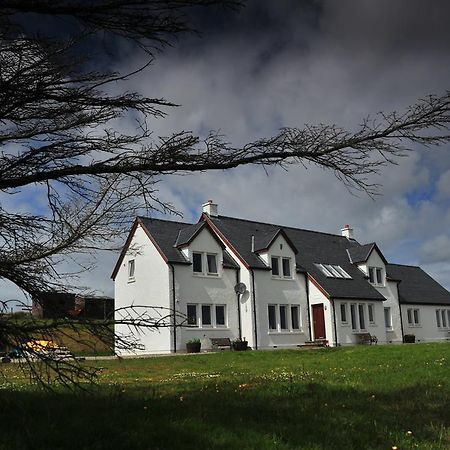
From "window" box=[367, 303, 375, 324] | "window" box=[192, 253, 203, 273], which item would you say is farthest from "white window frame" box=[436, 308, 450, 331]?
"window" box=[192, 253, 203, 273]

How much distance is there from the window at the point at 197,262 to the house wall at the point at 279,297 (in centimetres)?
334

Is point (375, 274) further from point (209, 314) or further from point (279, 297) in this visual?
point (209, 314)

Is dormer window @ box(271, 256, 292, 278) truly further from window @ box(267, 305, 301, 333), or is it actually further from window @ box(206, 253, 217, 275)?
window @ box(206, 253, 217, 275)

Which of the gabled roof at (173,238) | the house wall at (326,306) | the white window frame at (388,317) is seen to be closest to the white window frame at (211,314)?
the gabled roof at (173,238)

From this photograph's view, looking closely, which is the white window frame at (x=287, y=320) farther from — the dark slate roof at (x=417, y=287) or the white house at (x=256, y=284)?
the dark slate roof at (x=417, y=287)

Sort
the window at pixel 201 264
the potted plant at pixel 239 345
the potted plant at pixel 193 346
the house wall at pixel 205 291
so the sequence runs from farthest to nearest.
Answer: the window at pixel 201 264 → the house wall at pixel 205 291 → the potted plant at pixel 239 345 → the potted plant at pixel 193 346

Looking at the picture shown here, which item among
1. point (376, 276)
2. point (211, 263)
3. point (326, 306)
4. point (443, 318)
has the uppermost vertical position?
point (211, 263)

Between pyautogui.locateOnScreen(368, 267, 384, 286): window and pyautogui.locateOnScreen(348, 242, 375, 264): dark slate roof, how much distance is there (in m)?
0.96

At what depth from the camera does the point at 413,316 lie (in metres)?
43.3

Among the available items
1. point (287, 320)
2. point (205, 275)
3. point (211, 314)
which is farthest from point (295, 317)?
point (205, 275)

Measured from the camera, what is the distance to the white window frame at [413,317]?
42688mm

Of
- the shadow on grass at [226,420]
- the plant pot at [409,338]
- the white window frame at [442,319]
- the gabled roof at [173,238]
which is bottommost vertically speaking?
the shadow on grass at [226,420]

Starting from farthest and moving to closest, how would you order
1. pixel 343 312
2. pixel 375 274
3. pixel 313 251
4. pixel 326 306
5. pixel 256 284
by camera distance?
pixel 375 274, pixel 313 251, pixel 343 312, pixel 326 306, pixel 256 284

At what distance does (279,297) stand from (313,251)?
6447mm
